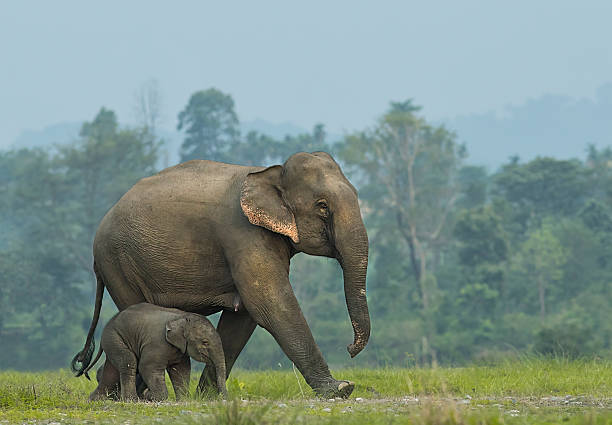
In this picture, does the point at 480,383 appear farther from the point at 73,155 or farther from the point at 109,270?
the point at 73,155

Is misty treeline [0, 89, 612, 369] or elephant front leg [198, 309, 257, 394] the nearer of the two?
elephant front leg [198, 309, 257, 394]

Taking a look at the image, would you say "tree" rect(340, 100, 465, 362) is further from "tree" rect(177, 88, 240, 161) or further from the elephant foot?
the elephant foot

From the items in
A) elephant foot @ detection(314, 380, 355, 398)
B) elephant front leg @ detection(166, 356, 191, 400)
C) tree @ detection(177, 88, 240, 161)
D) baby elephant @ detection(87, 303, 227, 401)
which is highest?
tree @ detection(177, 88, 240, 161)

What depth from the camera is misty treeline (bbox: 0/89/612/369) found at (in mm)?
44219

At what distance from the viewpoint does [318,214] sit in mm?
8344

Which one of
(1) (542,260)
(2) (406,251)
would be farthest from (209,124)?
(1) (542,260)

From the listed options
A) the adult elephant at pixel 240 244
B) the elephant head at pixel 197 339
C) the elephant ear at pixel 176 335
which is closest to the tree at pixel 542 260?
the adult elephant at pixel 240 244

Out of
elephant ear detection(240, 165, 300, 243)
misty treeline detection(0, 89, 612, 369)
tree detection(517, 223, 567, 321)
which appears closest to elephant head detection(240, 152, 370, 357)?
elephant ear detection(240, 165, 300, 243)

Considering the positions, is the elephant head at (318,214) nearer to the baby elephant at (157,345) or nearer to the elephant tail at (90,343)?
the baby elephant at (157,345)

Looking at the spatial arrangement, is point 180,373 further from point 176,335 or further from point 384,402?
point 384,402

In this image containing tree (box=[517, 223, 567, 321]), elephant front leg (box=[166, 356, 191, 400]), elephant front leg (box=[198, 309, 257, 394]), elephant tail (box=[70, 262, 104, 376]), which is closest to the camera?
elephant front leg (box=[166, 356, 191, 400])

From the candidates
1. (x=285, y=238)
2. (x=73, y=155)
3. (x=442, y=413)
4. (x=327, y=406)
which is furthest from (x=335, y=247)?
(x=73, y=155)

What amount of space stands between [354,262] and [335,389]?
1.12 metres

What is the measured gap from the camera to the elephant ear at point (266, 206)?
821 centimetres
